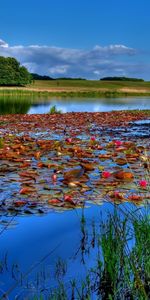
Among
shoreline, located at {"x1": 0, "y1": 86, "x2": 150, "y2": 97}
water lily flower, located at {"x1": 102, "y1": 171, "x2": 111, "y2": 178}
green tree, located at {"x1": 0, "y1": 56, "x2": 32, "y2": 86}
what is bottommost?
water lily flower, located at {"x1": 102, "y1": 171, "x2": 111, "y2": 178}

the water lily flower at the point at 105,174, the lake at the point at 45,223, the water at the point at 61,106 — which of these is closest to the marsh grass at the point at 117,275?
the lake at the point at 45,223

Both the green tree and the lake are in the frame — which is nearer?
the lake

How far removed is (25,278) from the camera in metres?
5.04

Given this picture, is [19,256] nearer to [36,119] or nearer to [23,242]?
[23,242]

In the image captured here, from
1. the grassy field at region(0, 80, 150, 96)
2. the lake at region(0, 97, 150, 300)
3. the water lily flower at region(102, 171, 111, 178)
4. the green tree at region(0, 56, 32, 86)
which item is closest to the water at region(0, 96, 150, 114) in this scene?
the lake at region(0, 97, 150, 300)

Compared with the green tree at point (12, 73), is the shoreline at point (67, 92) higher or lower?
lower

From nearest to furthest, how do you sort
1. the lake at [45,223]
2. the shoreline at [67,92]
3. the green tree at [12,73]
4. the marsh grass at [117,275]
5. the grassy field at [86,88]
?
the marsh grass at [117,275], the lake at [45,223], the shoreline at [67,92], the grassy field at [86,88], the green tree at [12,73]

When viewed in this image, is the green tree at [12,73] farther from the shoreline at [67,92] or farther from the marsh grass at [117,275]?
the marsh grass at [117,275]

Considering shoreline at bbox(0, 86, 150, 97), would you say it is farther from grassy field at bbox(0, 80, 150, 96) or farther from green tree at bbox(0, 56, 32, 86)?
green tree at bbox(0, 56, 32, 86)

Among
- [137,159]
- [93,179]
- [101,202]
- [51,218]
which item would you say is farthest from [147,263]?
[137,159]

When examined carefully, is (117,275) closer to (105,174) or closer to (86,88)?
(105,174)

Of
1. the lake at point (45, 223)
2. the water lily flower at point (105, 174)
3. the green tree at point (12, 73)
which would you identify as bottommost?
the lake at point (45, 223)

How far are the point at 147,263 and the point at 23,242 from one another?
2172mm

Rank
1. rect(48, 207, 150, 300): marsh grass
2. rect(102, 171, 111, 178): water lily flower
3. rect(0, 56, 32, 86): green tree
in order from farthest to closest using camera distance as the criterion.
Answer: rect(0, 56, 32, 86): green tree, rect(102, 171, 111, 178): water lily flower, rect(48, 207, 150, 300): marsh grass
